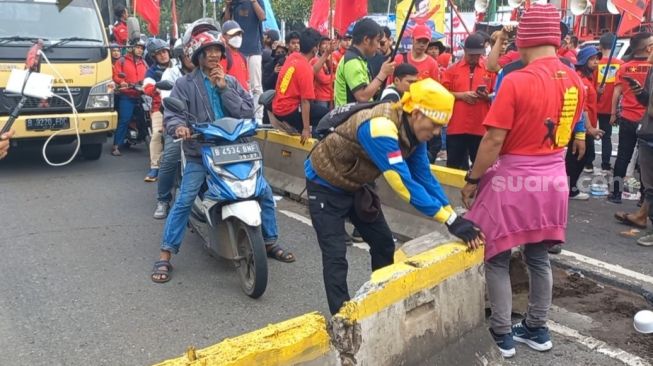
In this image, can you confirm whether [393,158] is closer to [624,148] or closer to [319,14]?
[624,148]

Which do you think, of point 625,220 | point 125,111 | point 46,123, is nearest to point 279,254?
point 625,220

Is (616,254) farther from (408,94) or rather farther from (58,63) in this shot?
(58,63)

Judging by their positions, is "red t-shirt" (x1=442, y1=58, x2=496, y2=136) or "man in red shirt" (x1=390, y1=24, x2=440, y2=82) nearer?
"red t-shirt" (x1=442, y1=58, x2=496, y2=136)

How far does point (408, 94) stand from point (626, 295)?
2596 mm

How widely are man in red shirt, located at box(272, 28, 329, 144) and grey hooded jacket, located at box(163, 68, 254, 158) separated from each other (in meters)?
1.77

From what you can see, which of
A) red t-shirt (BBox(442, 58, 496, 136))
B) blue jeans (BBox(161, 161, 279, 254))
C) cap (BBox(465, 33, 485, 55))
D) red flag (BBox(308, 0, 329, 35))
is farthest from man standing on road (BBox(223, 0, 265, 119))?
blue jeans (BBox(161, 161, 279, 254))

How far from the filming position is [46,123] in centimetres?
769

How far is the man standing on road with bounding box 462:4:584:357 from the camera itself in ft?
10.4

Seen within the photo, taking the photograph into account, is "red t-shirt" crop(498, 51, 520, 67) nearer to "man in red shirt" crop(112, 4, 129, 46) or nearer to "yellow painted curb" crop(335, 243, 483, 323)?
"yellow painted curb" crop(335, 243, 483, 323)

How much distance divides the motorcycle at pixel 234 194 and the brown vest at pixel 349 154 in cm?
93

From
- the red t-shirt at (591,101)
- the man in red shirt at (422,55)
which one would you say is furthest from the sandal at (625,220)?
the man in red shirt at (422,55)

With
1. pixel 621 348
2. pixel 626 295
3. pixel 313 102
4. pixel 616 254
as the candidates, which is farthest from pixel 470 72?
pixel 621 348

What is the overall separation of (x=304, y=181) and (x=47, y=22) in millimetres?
4164

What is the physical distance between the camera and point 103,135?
847cm
